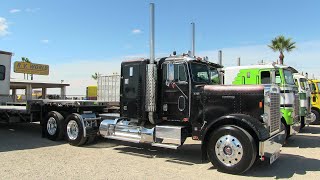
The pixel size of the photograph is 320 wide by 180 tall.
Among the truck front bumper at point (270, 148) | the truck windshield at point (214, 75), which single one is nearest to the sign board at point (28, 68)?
the truck windshield at point (214, 75)

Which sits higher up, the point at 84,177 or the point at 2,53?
the point at 2,53

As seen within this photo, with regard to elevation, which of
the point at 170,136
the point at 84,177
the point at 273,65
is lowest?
the point at 84,177

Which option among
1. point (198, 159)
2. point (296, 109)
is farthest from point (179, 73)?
point (296, 109)

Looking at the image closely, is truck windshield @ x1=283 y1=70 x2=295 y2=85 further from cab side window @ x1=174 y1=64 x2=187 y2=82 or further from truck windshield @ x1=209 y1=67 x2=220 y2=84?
cab side window @ x1=174 y1=64 x2=187 y2=82

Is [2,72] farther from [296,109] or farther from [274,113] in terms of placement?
[296,109]

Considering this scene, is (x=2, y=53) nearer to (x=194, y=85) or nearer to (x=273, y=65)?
(x=194, y=85)

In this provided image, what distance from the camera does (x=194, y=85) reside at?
28.9 feet

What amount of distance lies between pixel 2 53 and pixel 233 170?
11669 mm

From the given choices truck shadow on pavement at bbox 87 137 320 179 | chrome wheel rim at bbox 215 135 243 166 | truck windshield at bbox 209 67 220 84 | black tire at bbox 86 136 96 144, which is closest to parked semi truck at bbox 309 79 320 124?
truck shadow on pavement at bbox 87 137 320 179

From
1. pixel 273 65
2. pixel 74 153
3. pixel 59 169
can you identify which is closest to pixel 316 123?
pixel 273 65

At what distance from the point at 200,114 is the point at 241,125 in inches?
48.8

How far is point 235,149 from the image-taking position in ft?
24.6

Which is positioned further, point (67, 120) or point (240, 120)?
point (67, 120)

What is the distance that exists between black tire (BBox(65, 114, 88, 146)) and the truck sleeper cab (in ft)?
2.67
